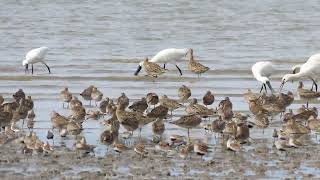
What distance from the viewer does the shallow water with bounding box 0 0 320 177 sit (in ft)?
60.6

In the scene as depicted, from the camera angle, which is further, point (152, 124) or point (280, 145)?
point (152, 124)

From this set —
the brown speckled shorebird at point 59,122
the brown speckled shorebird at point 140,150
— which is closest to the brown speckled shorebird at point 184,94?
the brown speckled shorebird at point 59,122

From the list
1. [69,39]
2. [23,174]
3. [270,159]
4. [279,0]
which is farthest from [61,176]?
[279,0]

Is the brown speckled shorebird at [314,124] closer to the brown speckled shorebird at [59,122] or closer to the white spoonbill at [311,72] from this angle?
the brown speckled shorebird at [59,122]

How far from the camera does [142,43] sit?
90.1 feet

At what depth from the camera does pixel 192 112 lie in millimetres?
14219

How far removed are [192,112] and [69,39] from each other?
571 inches

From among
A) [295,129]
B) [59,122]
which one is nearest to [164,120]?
[59,122]

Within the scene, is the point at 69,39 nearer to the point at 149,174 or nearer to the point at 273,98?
the point at 273,98

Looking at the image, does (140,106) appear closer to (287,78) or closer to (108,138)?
(108,138)

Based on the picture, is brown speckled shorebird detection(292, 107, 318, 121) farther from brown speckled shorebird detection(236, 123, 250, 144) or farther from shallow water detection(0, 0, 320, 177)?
brown speckled shorebird detection(236, 123, 250, 144)

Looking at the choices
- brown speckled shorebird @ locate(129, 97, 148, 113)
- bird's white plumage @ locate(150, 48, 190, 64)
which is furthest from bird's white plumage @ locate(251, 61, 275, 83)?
brown speckled shorebird @ locate(129, 97, 148, 113)

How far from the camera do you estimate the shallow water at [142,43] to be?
60.6 ft

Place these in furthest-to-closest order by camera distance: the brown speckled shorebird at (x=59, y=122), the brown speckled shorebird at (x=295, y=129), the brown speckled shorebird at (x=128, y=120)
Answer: the brown speckled shorebird at (x=59, y=122) → the brown speckled shorebird at (x=128, y=120) → the brown speckled shorebird at (x=295, y=129)
